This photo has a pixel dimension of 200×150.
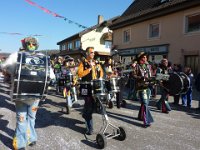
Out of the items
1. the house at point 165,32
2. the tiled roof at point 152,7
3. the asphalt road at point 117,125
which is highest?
the tiled roof at point 152,7

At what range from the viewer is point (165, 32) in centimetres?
1573

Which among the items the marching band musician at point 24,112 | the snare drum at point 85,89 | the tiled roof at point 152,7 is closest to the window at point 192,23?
the tiled roof at point 152,7

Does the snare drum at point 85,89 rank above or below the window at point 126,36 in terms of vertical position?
below

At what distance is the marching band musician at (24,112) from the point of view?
155 inches

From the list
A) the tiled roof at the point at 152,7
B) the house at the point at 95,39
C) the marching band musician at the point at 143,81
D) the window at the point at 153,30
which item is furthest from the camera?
the house at the point at 95,39

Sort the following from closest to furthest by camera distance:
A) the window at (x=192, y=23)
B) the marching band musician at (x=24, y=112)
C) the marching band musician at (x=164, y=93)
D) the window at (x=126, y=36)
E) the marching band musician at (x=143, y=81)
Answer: the marching band musician at (x=24, y=112) < the marching band musician at (x=143, y=81) < the marching band musician at (x=164, y=93) < the window at (x=192, y=23) < the window at (x=126, y=36)

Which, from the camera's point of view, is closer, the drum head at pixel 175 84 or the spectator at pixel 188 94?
the drum head at pixel 175 84

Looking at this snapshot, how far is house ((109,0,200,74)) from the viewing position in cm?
1377

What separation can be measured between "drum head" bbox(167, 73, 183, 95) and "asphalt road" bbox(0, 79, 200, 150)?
0.91 metres

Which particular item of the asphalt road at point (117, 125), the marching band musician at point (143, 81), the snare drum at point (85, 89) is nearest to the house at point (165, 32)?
the asphalt road at point (117, 125)

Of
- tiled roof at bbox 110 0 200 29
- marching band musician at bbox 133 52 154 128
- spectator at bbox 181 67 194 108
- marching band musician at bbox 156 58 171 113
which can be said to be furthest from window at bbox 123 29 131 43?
marching band musician at bbox 133 52 154 128

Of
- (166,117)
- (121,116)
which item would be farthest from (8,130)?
(166,117)

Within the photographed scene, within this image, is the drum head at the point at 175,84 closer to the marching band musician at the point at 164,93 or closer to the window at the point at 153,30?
the marching band musician at the point at 164,93

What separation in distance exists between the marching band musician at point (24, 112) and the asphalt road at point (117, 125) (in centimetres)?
27
